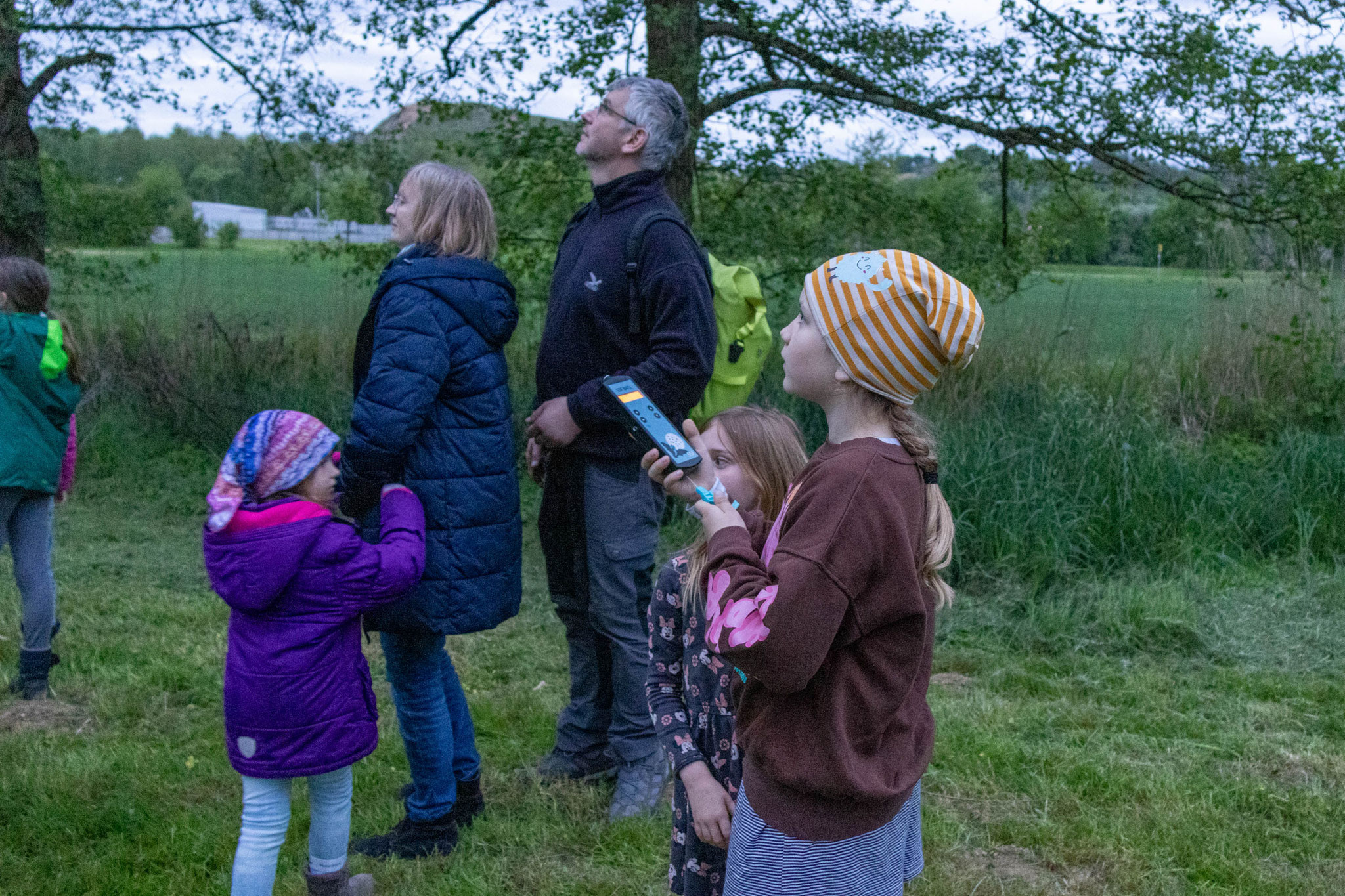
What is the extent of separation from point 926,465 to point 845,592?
0.29m

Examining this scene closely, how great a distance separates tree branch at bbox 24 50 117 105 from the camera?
7934mm

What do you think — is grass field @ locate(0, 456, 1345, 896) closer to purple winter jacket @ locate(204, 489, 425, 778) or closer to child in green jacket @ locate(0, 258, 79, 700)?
child in green jacket @ locate(0, 258, 79, 700)

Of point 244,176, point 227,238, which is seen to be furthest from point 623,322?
point 227,238

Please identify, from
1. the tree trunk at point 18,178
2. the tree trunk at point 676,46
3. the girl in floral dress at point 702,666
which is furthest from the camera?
the tree trunk at point 18,178

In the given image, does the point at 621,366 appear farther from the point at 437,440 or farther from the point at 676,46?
the point at 676,46

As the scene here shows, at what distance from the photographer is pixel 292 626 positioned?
8.59 feet

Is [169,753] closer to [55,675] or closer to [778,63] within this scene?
[55,675]

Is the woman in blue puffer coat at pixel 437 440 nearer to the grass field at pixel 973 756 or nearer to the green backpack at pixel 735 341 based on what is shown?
the grass field at pixel 973 756

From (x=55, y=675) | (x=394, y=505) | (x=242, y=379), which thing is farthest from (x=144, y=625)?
(x=242, y=379)

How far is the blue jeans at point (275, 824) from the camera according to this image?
2.65 metres

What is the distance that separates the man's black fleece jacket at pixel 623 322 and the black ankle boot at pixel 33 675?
8.01ft

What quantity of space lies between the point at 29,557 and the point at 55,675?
0.74 metres

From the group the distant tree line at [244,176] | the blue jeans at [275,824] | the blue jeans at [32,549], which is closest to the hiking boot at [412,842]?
the blue jeans at [275,824]

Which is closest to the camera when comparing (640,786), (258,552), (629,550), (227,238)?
(258,552)
